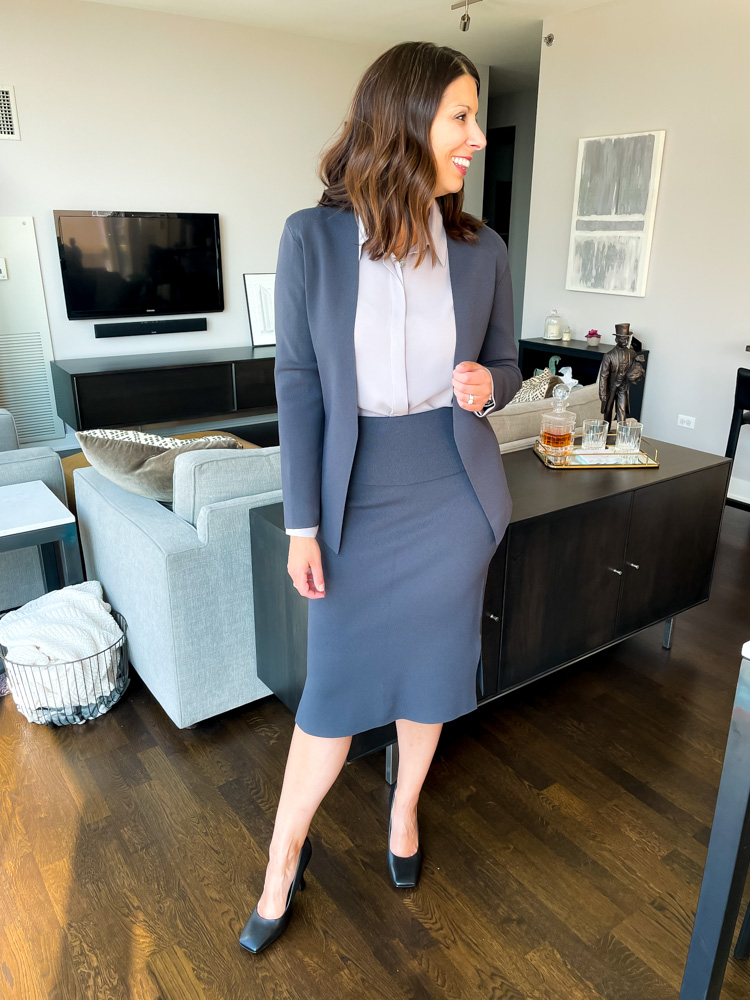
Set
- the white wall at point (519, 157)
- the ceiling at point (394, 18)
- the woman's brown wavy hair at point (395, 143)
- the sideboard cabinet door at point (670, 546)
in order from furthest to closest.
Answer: the white wall at point (519, 157)
the ceiling at point (394, 18)
the sideboard cabinet door at point (670, 546)
the woman's brown wavy hair at point (395, 143)

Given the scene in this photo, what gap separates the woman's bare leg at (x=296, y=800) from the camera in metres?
1.39

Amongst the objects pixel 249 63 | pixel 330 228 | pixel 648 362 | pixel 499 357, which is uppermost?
pixel 249 63

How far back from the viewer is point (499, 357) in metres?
1.32

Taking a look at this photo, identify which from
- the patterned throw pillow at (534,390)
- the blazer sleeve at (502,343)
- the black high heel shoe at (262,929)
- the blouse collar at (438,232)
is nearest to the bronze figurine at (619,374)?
the patterned throw pillow at (534,390)

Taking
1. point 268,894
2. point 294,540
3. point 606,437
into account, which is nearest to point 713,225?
point 606,437

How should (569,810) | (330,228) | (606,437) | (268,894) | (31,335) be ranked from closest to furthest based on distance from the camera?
(330,228) → (268,894) → (569,810) → (606,437) → (31,335)

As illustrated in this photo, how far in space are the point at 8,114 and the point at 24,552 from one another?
10.1ft

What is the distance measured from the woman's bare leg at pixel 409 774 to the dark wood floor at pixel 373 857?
0.09m

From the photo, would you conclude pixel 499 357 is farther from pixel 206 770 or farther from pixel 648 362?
pixel 648 362

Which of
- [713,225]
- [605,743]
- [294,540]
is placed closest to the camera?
[294,540]

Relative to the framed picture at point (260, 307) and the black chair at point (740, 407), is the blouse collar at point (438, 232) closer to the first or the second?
the black chair at point (740, 407)

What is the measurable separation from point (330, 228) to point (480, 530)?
562 millimetres

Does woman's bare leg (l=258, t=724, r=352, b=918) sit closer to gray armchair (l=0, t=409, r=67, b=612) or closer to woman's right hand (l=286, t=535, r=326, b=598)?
woman's right hand (l=286, t=535, r=326, b=598)

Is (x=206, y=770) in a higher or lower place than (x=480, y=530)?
lower
